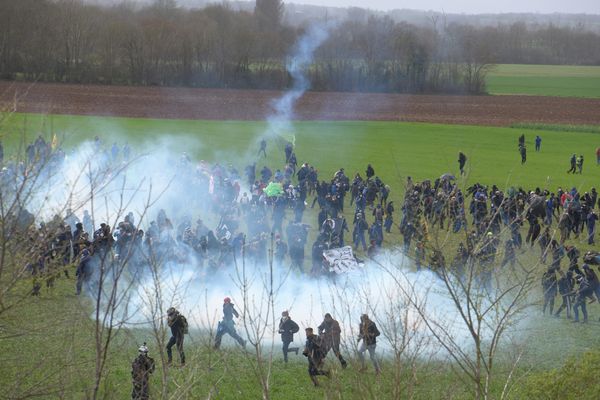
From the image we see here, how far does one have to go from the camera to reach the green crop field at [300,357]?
1116 cm

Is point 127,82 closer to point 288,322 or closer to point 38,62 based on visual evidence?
point 38,62

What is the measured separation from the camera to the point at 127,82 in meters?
72.1

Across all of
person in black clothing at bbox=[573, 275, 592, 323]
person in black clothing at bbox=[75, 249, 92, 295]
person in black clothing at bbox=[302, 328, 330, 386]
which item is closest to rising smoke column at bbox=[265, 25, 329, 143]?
person in black clothing at bbox=[75, 249, 92, 295]

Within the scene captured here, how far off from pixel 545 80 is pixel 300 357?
96093mm

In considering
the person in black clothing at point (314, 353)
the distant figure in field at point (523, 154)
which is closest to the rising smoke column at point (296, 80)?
the distant figure in field at point (523, 154)

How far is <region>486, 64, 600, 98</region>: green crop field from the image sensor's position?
90375 mm

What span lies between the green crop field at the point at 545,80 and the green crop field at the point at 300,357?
3436 centimetres

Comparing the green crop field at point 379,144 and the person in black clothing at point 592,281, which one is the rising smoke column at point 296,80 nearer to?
the green crop field at point 379,144

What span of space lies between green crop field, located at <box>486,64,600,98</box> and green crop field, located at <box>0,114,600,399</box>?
1353 inches

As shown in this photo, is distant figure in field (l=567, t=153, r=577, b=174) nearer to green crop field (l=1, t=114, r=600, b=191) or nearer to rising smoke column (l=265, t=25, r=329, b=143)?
green crop field (l=1, t=114, r=600, b=191)

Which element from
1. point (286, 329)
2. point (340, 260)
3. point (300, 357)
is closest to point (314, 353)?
point (286, 329)

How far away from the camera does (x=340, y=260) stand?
19875 mm

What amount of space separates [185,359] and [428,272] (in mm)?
7773

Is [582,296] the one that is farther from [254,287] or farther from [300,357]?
[254,287]
